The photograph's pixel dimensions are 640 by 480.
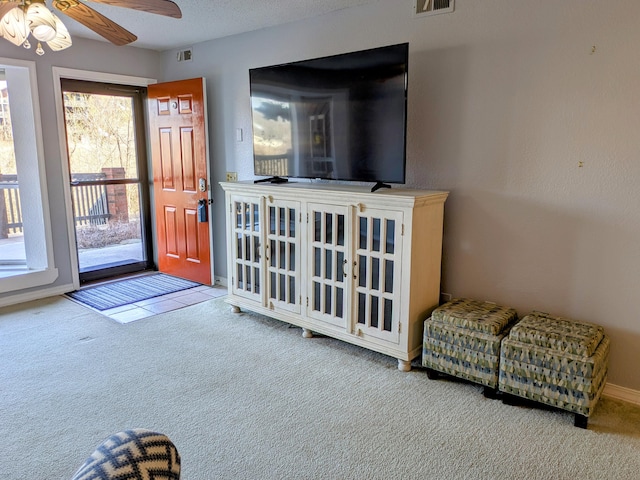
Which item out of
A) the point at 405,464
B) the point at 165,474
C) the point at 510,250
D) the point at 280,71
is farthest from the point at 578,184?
the point at 165,474

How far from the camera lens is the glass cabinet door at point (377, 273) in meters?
2.79

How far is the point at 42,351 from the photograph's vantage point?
3.12 metres

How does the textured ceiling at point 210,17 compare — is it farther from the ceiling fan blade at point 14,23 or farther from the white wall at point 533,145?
the ceiling fan blade at point 14,23

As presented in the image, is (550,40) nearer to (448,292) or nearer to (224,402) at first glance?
(448,292)

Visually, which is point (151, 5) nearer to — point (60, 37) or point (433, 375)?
point (60, 37)

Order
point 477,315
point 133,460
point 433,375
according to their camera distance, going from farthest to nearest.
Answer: point 433,375 → point 477,315 → point 133,460

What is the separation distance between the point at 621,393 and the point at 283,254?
219 centimetres

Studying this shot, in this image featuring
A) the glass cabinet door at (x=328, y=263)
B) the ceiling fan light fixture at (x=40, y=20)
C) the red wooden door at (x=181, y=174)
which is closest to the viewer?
the ceiling fan light fixture at (x=40, y=20)

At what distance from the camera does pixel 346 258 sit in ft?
9.86

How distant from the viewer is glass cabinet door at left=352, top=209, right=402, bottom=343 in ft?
9.14

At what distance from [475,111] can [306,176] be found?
1.22 m

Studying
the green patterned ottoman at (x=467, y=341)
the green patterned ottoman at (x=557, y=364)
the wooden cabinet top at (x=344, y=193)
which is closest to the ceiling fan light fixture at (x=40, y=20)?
the wooden cabinet top at (x=344, y=193)

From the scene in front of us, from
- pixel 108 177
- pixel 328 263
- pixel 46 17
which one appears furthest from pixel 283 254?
pixel 108 177

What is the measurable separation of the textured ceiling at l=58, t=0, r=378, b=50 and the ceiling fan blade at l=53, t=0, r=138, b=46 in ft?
2.69
